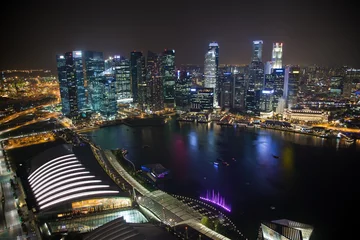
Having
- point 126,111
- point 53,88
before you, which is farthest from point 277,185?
point 53,88

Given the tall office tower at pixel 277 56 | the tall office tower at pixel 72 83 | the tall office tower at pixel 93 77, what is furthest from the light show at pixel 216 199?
the tall office tower at pixel 277 56

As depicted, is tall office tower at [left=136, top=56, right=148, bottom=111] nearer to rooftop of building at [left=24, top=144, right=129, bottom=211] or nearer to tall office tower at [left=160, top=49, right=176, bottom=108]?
tall office tower at [left=160, top=49, right=176, bottom=108]

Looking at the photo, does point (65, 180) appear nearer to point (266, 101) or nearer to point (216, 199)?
point (216, 199)

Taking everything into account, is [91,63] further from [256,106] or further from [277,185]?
[277,185]

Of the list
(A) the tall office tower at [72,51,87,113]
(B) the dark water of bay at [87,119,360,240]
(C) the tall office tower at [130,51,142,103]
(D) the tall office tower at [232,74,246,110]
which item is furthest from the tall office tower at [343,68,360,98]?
(A) the tall office tower at [72,51,87,113]

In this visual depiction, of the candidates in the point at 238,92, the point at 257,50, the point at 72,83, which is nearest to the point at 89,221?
the point at 72,83

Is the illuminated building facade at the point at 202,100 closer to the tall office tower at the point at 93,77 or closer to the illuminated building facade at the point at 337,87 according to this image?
the tall office tower at the point at 93,77
